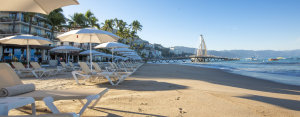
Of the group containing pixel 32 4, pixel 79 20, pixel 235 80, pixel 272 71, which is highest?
pixel 79 20

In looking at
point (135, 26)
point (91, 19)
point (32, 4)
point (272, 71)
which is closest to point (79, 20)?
point (91, 19)

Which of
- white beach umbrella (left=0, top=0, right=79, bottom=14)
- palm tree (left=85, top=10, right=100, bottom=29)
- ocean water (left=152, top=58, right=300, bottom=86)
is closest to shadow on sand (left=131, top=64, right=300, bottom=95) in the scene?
ocean water (left=152, top=58, right=300, bottom=86)

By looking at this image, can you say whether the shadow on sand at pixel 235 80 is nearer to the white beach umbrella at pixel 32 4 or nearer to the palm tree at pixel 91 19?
the white beach umbrella at pixel 32 4

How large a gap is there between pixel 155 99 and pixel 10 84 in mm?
2578

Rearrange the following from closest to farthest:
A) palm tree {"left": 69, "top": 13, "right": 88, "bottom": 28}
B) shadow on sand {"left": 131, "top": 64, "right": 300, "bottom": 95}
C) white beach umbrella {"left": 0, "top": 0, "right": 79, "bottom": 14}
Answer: white beach umbrella {"left": 0, "top": 0, "right": 79, "bottom": 14} < shadow on sand {"left": 131, "top": 64, "right": 300, "bottom": 95} < palm tree {"left": 69, "top": 13, "right": 88, "bottom": 28}

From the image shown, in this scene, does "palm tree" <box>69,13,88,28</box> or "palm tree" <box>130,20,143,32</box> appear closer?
"palm tree" <box>69,13,88,28</box>

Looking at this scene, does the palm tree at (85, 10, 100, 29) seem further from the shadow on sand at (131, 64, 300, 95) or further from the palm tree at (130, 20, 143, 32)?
the shadow on sand at (131, 64, 300, 95)

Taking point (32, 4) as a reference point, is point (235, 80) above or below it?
below

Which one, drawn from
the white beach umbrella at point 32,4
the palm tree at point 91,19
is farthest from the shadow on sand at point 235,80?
the palm tree at point 91,19

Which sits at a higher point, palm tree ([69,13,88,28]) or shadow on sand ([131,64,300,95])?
palm tree ([69,13,88,28])

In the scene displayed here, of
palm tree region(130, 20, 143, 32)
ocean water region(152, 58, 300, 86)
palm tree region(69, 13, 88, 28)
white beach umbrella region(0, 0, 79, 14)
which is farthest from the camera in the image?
palm tree region(130, 20, 143, 32)

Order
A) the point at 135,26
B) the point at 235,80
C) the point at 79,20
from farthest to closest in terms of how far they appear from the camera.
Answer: the point at 135,26, the point at 79,20, the point at 235,80

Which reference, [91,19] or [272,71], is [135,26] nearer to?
[91,19]

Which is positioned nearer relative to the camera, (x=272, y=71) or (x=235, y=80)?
(x=235, y=80)
